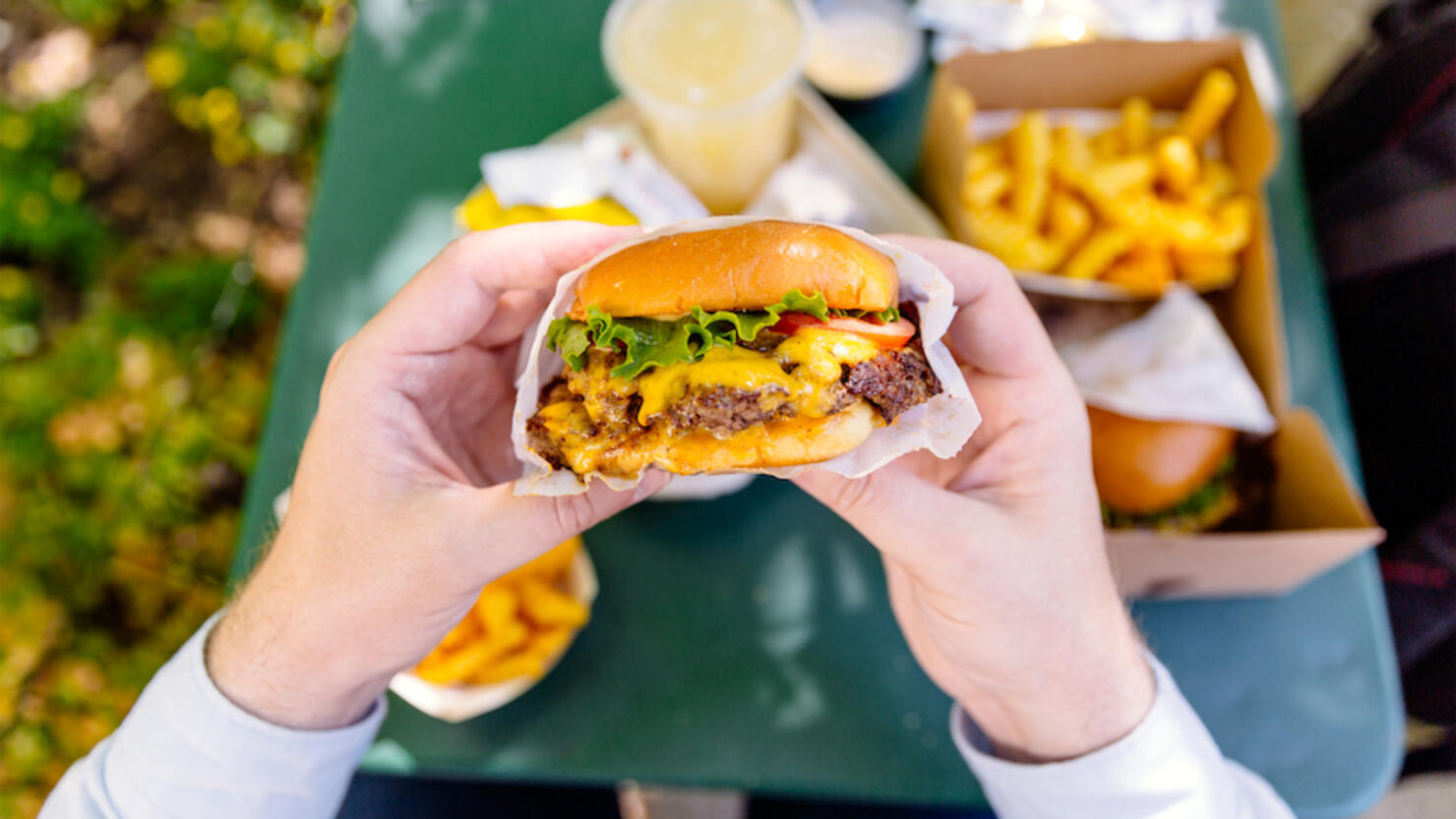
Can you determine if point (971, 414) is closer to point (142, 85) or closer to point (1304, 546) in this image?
point (1304, 546)

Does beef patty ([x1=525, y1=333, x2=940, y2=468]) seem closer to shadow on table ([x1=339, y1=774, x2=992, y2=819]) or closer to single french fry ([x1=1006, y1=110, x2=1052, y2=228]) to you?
single french fry ([x1=1006, y1=110, x2=1052, y2=228])

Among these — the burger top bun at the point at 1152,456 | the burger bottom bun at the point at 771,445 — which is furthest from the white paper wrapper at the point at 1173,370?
the burger bottom bun at the point at 771,445

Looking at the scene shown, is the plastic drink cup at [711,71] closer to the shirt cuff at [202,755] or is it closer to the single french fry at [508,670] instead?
the single french fry at [508,670]

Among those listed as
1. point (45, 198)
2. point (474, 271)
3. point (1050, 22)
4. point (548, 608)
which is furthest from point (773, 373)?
point (45, 198)

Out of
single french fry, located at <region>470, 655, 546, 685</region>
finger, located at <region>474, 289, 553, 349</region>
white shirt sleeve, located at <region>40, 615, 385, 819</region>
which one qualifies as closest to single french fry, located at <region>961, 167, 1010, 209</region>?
finger, located at <region>474, 289, 553, 349</region>

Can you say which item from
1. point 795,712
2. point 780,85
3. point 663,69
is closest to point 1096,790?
point 795,712
